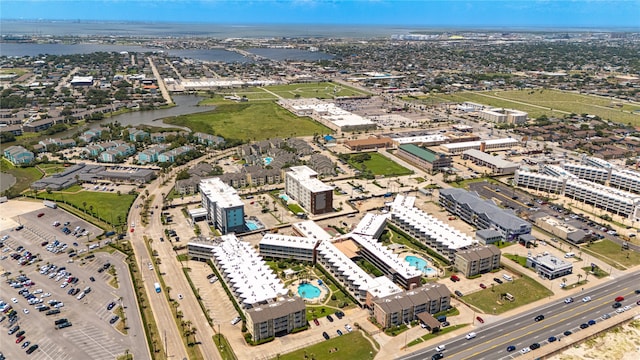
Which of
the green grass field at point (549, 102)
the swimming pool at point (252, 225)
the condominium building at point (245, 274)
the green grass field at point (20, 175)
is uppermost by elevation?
the green grass field at point (549, 102)

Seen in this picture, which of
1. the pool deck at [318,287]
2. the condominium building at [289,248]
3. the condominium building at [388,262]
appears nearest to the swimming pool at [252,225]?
the condominium building at [289,248]

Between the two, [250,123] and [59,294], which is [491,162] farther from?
[59,294]

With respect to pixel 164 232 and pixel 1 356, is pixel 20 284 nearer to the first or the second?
pixel 1 356

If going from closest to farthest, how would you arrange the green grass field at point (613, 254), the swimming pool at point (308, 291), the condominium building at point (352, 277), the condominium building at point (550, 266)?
the condominium building at point (352, 277)
the swimming pool at point (308, 291)
the condominium building at point (550, 266)
the green grass field at point (613, 254)

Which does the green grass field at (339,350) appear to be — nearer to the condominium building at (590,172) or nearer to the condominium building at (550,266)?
the condominium building at (550,266)

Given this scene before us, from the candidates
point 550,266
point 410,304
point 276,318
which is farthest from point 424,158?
point 276,318

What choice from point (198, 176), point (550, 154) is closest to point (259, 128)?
point (198, 176)

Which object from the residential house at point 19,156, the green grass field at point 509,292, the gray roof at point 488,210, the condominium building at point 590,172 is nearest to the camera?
the green grass field at point 509,292
